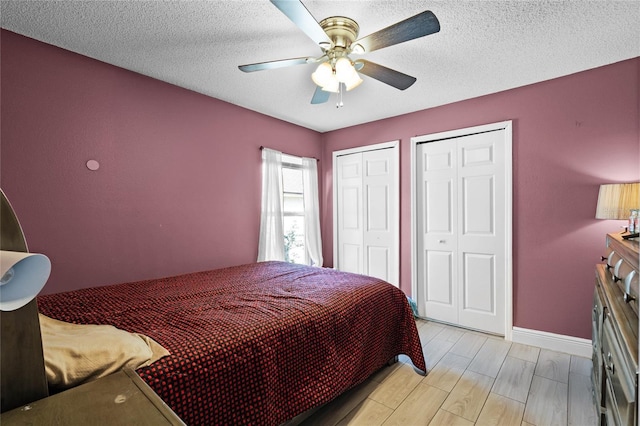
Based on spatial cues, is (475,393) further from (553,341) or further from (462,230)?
(462,230)

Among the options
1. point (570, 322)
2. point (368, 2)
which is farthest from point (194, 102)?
point (570, 322)

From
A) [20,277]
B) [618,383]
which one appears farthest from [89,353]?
[618,383]

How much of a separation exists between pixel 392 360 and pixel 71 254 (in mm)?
2630

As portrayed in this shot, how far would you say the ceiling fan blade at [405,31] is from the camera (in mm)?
1384

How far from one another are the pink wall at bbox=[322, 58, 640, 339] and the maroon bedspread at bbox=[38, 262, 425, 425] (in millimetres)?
1435

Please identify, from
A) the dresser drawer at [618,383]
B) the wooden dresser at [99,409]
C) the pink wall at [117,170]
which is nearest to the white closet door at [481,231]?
the dresser drawer at [618,383]

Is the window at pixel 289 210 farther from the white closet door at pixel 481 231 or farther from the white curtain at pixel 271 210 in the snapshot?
the white closet door at pixel 481 231

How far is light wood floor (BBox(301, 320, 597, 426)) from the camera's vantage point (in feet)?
5.85

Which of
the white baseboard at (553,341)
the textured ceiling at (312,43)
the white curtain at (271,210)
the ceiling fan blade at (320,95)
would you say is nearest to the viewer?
the textured ceiling at (312,43)

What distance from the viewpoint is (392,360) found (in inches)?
94.5

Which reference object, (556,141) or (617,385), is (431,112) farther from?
(617,385)

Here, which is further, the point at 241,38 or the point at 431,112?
the point at 431,112

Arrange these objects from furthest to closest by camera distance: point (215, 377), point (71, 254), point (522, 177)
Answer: point (522, 177) → point (71, 254) → point (215, 377)

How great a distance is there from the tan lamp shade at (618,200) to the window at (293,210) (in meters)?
3.05
